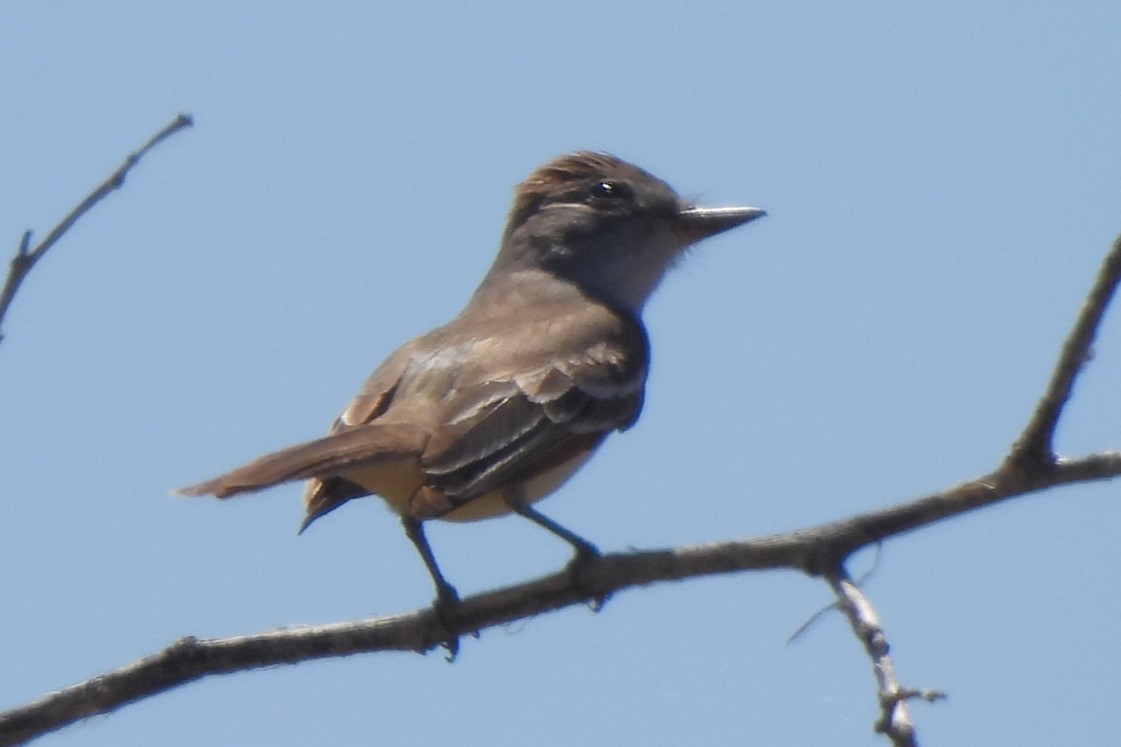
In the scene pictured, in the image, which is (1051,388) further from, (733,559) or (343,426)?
(343,426)

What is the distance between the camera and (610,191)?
29.7 ft

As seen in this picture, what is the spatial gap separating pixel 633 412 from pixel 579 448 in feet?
2.71

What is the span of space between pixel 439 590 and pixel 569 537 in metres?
0.56

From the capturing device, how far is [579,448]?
6.95 m

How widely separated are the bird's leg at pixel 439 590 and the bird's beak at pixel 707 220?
3334mm

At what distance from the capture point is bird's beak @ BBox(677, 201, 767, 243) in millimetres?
9125

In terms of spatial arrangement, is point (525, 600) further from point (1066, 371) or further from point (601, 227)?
point (601, 227)

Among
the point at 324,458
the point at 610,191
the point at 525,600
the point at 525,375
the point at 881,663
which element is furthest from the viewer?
the point at 610,191

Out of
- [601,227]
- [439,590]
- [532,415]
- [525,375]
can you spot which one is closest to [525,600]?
[439,590]

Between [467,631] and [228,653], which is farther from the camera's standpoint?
[467,631]

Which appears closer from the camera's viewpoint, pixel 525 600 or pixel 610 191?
pixel 525 600

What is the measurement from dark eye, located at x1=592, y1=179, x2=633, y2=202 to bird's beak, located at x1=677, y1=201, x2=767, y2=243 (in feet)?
1.06

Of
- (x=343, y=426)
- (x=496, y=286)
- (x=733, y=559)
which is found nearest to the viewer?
(x=733, y=559)

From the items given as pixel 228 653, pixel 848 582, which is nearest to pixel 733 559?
pixel 848 582
